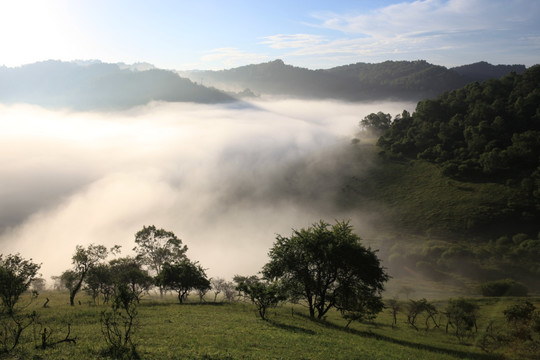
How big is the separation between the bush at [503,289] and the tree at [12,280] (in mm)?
104137

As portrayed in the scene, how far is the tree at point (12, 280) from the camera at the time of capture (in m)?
39.8

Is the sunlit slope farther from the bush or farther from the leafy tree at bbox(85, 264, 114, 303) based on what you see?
the leafy tree at bbox(85, 264, 114, 303)

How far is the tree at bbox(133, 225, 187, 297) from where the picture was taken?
8875 cm

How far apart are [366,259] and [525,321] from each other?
19766mm

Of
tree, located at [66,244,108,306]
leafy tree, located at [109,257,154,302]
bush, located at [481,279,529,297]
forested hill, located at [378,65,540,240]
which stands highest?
forested hill, located at [378,65,540,240]

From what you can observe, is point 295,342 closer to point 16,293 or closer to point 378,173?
point 16,293

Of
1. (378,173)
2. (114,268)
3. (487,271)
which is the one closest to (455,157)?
(378,173)

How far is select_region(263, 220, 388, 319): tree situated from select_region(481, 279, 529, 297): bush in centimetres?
6152

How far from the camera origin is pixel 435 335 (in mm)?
47250

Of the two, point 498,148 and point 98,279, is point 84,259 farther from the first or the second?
point 498,148

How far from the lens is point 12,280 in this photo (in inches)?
1684

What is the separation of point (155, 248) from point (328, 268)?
6347 centimetres

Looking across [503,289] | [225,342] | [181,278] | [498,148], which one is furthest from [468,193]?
[225,342]

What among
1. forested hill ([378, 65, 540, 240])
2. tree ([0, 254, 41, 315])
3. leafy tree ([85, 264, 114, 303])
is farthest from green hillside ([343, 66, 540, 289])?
tree ([0, 254, 41, 315])
